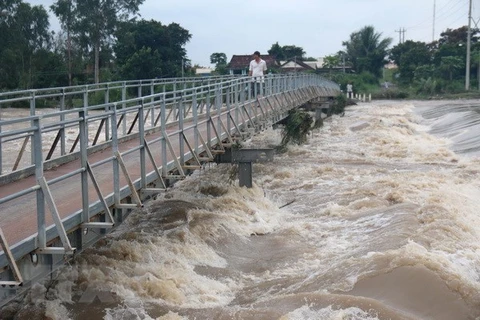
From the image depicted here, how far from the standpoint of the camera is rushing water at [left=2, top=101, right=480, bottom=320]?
8742 millimetres

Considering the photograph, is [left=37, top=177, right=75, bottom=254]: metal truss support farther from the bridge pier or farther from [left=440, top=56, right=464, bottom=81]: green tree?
[left=440, top=56, right=464, bottom=81]: green tree

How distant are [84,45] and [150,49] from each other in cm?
670

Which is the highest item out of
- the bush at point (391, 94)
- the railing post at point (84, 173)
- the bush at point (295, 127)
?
the railing post at point (84, 173)

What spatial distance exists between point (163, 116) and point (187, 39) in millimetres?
50052

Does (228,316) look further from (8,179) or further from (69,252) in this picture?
(8,179)

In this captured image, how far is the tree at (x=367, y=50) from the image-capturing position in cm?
8056

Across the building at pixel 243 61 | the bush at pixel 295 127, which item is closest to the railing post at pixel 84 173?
the bush at pixel 295 127

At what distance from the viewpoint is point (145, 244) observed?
36.1 feet

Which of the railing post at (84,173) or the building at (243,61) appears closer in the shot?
the railing post at (84,173)

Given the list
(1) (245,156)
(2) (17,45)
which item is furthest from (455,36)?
(1) (245,156)

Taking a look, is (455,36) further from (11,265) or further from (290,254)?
(11,265)

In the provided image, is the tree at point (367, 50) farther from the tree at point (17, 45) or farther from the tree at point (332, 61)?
the tree at point (17, 45)

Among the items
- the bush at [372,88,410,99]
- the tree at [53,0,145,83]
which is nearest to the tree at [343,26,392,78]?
the bush at [372,88,410,99]

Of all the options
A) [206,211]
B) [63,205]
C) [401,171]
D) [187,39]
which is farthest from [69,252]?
[187,39]
